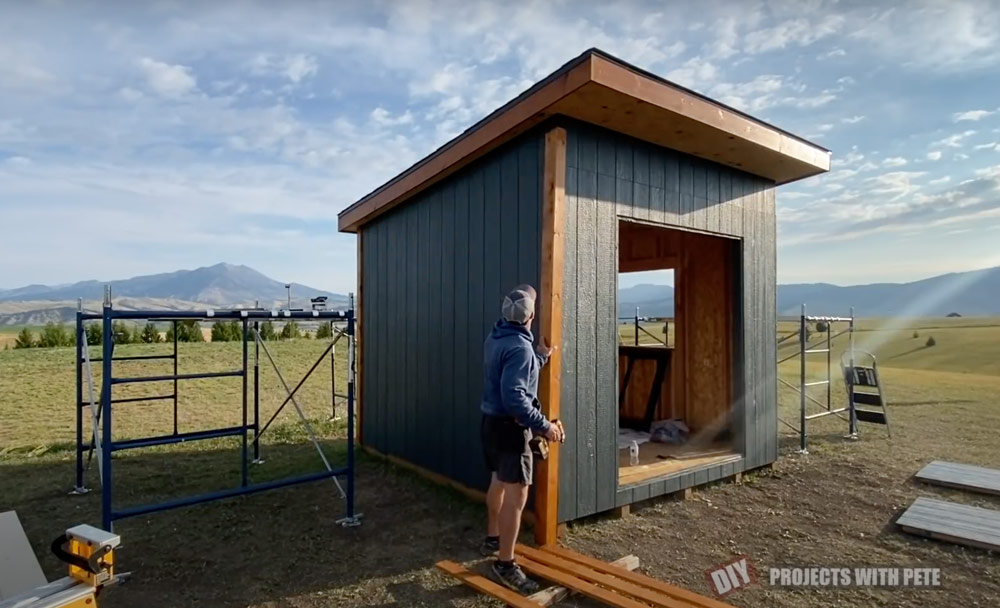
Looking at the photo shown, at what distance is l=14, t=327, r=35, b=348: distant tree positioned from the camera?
14.5 metres

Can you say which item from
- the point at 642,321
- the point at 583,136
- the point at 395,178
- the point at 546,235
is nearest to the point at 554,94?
the point at 583,136

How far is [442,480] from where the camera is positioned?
4.88 metres

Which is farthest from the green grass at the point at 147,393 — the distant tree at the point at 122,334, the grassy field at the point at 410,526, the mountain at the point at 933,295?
the mountain at the point at 933,295

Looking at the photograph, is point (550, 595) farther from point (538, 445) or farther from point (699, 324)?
point (699, 324)

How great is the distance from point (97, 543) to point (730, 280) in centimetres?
513

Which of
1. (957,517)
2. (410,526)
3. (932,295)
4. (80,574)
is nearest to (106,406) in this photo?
(80,574)

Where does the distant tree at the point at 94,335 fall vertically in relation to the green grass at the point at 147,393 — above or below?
above

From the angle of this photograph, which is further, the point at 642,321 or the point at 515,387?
the point at 642,321

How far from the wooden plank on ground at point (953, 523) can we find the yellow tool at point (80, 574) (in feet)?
15.8

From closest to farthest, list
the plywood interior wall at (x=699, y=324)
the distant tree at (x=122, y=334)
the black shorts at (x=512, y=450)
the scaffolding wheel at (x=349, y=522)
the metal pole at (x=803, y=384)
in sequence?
the black shorts at (x=512, y=450)
the scaffolding wheel at (x=349, y=522)
the plywood interior wall at (x=699, y=324)
the metal pole at (x=803, y=384)
the distant tree at (x=122, y=334)

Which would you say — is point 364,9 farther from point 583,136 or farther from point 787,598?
point 787,598

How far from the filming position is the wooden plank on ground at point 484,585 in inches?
107

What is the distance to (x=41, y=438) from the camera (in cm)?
712

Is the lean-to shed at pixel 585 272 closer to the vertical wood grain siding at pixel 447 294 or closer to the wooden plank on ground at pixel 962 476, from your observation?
the vertical wood grain siding at pixel 447 294
